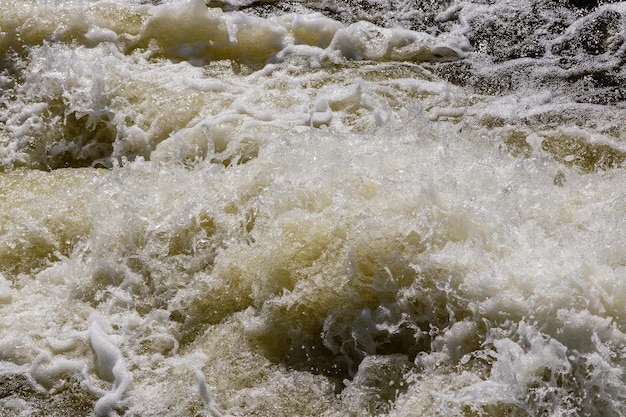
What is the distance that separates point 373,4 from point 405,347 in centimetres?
425

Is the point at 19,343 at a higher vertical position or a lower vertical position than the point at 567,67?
lower

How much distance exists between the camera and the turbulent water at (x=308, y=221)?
3795 mm

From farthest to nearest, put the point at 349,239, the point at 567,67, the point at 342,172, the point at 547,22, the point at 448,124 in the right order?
the point at 547,22 → the point at 567,67 → the point at 448,124 → the point at 342,172 → the point at 349,239

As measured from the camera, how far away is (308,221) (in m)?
4.42

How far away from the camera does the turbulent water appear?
3795 mm

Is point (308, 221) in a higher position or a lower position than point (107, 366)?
higher

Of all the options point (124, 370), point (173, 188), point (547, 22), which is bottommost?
point (124, 370)

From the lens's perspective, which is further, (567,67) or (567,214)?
(567,67)

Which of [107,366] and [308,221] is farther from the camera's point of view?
[308,221]

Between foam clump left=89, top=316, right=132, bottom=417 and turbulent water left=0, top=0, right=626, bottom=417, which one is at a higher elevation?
turbulent water left=0, top=0, right=626, bottom=417

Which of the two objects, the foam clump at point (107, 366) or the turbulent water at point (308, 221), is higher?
the turbulent water at point (308, 221)

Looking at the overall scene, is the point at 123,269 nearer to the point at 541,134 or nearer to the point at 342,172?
the point at 342,172

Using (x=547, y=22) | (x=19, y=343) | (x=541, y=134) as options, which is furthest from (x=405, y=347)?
(x=547, y=22)

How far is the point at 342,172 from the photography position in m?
4.67
